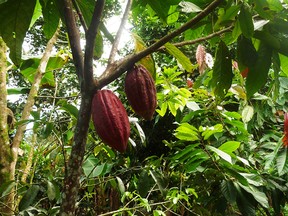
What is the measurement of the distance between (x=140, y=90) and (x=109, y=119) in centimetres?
10

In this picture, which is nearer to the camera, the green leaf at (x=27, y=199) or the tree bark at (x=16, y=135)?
the green leaf at (x=27, y=199)

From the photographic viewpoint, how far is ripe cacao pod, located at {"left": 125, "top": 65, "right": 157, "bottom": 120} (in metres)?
0.66

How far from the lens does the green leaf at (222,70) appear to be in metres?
0.77

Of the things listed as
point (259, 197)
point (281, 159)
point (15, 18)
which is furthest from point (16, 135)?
point (281, 159)

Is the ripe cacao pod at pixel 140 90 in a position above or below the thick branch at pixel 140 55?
below

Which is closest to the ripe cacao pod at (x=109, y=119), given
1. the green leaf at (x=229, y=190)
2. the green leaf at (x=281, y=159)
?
the green leaf at (x=229, y=190)

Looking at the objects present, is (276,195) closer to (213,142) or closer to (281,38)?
(213,142)

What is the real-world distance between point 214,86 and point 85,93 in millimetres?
362

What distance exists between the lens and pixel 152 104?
0.71m

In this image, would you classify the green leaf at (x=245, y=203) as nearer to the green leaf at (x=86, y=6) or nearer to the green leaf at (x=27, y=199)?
the green leaf at (x=27, y=199)

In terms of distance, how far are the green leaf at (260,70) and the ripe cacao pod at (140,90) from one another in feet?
→ 0.73

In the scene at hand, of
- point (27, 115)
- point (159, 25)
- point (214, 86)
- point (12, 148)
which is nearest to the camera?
point (214, 86)

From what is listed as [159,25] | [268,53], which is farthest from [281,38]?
[159,25]

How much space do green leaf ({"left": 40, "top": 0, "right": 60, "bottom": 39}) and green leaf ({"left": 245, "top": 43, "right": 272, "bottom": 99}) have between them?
0.46 m
